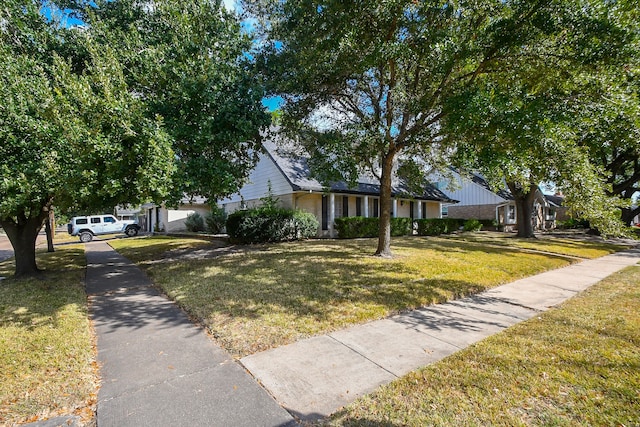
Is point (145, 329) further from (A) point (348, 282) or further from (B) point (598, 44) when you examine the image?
(B) point (598, 44)

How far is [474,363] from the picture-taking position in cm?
337

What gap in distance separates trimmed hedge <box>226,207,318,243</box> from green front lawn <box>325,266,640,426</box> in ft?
35.9

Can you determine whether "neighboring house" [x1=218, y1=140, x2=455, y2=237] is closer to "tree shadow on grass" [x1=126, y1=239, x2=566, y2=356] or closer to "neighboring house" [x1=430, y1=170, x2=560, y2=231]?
"tree shadow on grass" [x1=126, y1=239, x2=566, y2=356]

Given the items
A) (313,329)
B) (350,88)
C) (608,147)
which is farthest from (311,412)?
(608,147)

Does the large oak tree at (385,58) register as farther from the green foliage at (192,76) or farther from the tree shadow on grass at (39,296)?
the tree shadow on grass at (39,296)

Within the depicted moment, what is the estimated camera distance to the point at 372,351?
371 centimetres

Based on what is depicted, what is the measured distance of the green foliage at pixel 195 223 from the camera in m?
23.8

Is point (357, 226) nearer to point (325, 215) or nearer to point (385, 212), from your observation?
point (325, 215)

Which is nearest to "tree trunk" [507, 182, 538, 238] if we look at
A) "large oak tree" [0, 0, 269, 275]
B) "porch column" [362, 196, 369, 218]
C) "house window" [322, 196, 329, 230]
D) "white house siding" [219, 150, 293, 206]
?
"porch column" [362, 196, 369, 218]

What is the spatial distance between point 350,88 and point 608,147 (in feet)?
27.7

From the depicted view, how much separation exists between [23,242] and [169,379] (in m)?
8.51

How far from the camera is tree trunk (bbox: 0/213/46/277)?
8305 mm

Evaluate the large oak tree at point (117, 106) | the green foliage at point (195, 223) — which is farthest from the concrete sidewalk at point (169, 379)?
the green foliage at point (195, 223)

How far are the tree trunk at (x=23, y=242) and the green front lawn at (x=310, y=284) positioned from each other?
2870 mm
